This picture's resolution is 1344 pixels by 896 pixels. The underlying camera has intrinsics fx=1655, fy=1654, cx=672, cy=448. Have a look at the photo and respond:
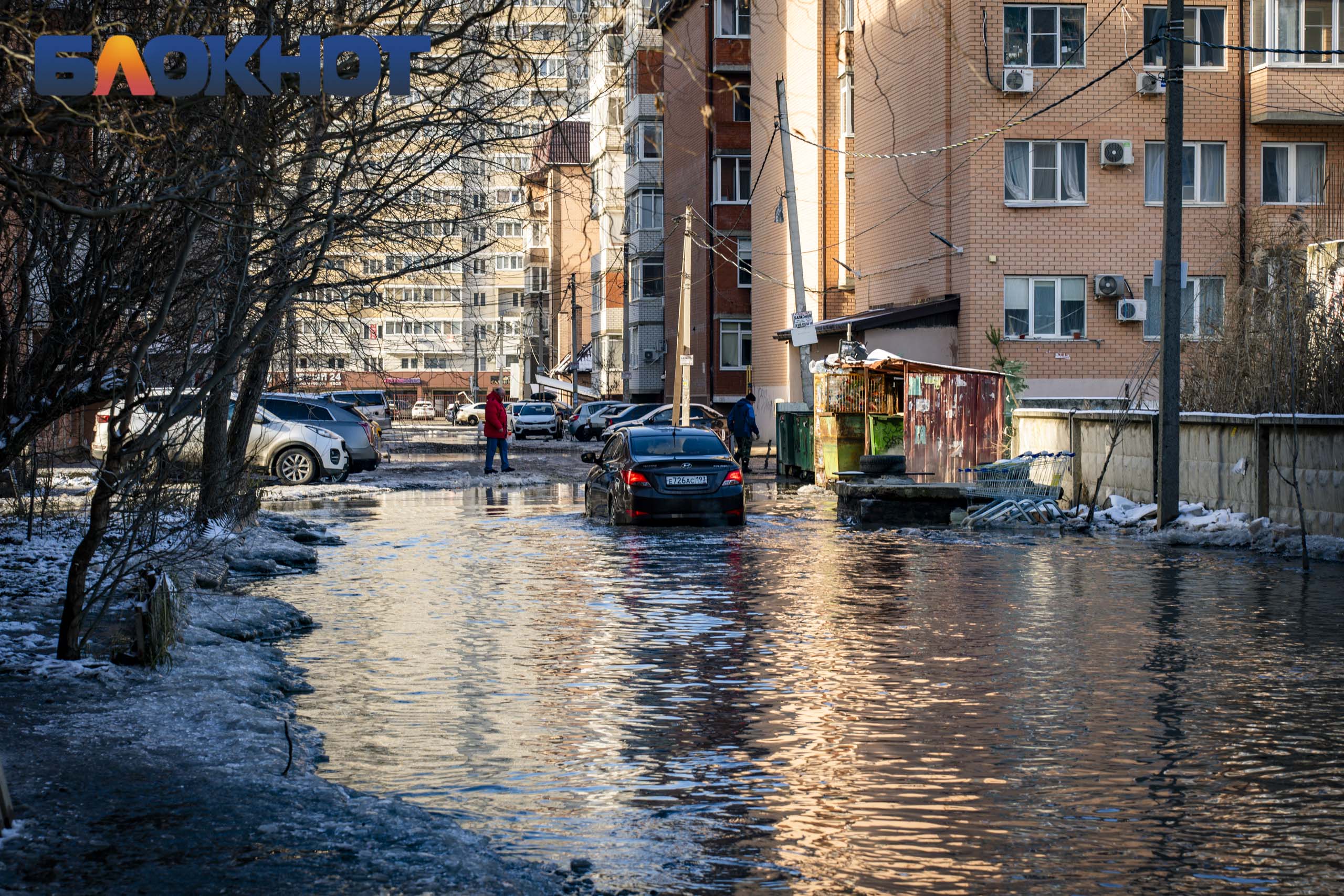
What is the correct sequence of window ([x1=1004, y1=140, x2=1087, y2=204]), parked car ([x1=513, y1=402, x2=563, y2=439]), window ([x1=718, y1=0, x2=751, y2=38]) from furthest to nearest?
parked car ([x1=513, y1=402, x2=563, y2=439]) < window ([x1=718, y1=0, x2=751, y2=38]) < window ([x1=1004, y1=140, x2=1087, y2=204])

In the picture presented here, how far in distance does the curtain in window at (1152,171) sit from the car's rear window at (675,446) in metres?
19.7

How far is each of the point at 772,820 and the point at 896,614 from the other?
277 inches

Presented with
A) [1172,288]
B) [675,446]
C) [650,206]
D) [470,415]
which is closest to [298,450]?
[675,446]

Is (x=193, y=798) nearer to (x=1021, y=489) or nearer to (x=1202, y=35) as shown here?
(x=1021, y=489)

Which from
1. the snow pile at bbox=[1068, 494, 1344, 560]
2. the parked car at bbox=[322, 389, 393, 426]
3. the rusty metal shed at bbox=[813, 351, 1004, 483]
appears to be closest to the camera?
the snow pile at bbox=[1068, 494, 1344, 560]

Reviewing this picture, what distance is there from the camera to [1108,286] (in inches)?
1490

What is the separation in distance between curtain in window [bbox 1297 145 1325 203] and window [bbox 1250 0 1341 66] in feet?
6.72

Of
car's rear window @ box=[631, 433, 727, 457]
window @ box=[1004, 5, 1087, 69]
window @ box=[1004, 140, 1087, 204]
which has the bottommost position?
car's rear window @ box=[631, 433, 727, 457]

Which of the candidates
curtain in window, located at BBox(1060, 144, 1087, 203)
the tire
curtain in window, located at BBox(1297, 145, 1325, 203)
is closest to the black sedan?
the tire

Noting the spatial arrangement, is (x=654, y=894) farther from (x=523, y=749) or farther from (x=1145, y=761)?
(x=1145, y=761)

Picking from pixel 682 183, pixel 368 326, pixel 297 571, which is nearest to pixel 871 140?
pixel 682 183

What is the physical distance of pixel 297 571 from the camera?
1719 centimetres

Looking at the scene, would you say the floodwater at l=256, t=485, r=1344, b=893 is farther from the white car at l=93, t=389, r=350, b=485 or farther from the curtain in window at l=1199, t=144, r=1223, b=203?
the curtain in window at l=1199, t=144, r=1223, b=203

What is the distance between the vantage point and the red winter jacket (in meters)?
36.9
